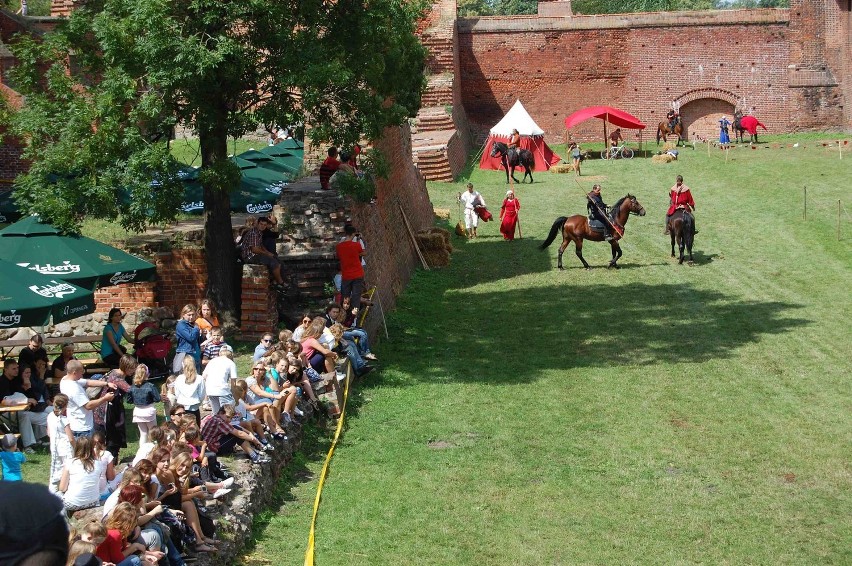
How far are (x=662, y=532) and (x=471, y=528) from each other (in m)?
1.95

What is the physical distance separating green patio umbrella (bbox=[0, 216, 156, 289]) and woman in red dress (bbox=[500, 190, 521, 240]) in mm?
13051

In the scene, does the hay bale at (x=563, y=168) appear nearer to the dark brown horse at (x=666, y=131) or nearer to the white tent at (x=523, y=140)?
the white tent at (x=523, y=140)

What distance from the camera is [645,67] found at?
45.8 m

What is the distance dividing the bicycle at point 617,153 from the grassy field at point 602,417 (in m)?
11.9

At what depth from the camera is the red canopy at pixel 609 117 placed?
139 ft

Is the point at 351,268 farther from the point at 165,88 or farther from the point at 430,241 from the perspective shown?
the point at 430,241

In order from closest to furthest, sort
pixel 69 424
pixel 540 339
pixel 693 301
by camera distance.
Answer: pixel 69 424 → pixel 540 339 → pixel 693 301

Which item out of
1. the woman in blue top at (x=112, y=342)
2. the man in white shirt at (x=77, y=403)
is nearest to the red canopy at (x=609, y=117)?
the woman in blue top at (x=112, y=342)

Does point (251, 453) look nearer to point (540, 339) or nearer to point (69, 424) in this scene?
point (69, 424)

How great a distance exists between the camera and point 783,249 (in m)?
27.8

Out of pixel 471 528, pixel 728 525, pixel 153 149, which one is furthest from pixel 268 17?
pixel 728 525

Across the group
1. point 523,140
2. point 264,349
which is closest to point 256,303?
point 264,349

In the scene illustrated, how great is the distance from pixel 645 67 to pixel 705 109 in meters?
2.79

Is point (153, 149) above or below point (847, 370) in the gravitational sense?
above
